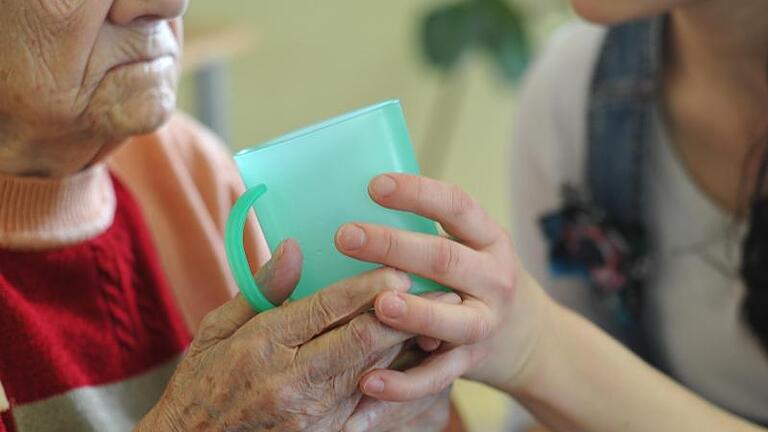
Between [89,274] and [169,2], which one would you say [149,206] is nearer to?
[89,274]

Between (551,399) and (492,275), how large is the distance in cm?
23

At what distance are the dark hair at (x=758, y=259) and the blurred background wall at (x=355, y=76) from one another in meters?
1.39

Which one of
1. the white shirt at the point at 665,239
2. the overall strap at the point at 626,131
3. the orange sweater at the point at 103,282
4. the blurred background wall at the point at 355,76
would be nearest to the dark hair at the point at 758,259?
the white shirt at the point at 665,239

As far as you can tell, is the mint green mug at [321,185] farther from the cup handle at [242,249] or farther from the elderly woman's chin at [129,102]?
the elderly woman's chin at [129,102]

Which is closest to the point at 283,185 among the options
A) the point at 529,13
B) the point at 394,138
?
the point at 394,138

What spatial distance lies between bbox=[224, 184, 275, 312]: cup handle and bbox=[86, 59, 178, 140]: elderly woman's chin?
0.20 m

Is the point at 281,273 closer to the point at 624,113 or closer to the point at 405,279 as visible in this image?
the point at 405,279

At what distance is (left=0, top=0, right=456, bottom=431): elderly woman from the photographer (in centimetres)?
79

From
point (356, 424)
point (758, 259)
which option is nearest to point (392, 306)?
point (356, 424)

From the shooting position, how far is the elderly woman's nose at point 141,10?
2.94 feet

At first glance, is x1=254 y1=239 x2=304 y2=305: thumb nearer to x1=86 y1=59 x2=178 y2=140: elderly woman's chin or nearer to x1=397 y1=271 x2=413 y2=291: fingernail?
x1=397 y1=271 x2=413 y2=291: fingernail

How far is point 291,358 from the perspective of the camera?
30.9 inches

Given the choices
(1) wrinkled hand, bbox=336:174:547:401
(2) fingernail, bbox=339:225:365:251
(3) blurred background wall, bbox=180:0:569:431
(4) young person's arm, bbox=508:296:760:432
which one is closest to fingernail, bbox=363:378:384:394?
(1) wrinkled hand, bbox=336:174:547:401

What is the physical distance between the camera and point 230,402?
2.63ft
